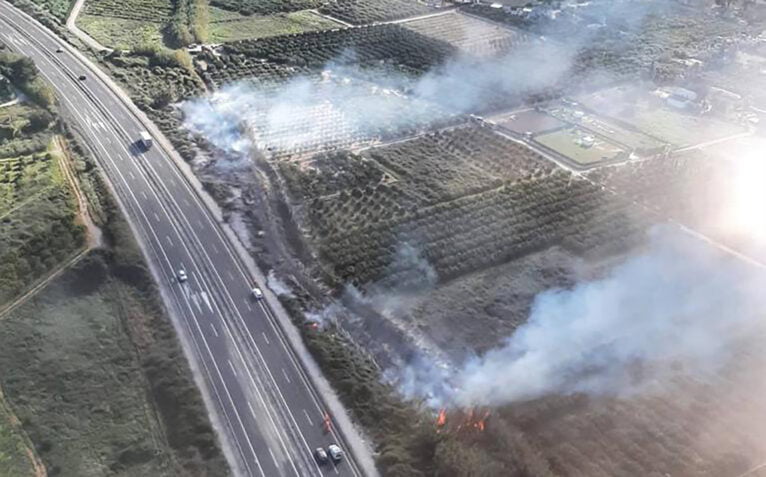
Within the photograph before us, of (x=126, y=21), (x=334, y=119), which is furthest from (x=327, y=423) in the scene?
(x=126, y=21)

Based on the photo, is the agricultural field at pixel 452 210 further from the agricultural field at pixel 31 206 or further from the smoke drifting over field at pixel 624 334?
the agricultural field at pixel 31 206

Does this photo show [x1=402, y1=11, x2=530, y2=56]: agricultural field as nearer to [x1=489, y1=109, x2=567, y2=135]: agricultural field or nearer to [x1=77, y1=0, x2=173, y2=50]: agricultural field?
[x1=489, y1=109, x2=567, y2=135]: agricultural field

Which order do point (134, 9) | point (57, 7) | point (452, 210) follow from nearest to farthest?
point (452, 210) < point (57, 7) < point (134, 9)

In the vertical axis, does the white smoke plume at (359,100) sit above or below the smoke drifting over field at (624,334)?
above

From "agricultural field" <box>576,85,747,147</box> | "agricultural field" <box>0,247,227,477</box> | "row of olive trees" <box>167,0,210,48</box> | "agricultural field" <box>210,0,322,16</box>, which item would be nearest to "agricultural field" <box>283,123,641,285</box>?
"agricultural field" <box>0,247,227,477</box>

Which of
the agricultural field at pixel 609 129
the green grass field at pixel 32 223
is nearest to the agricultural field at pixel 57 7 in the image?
the green grass field at pixel 32 223

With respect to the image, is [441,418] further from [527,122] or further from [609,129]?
[609,129]
